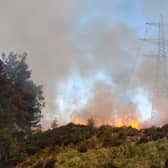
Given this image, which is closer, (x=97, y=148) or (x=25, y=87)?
(x=97, y=148)

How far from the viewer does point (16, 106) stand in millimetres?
55344

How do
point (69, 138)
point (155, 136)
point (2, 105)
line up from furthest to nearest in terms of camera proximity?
point (2, 105)
point (69, 138)
point (155, 136)

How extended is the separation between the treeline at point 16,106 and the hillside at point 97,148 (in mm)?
2024

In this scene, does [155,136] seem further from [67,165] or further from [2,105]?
[2,105]

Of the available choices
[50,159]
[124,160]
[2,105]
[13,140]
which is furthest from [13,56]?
[124,160]

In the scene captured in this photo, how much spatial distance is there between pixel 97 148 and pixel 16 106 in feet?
60.0

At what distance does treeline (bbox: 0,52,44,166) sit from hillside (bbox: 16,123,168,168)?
2.02 m

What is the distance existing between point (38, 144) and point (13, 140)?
303 cm

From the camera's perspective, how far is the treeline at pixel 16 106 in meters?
46.8

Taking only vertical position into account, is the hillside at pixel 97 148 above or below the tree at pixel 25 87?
below

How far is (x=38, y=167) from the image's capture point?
36906mm

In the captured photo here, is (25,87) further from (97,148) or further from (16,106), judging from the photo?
(97,148)

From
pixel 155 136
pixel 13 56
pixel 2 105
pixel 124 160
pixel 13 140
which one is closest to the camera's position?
pixel 124 160

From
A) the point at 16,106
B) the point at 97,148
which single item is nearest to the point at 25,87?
the point at 16,106
